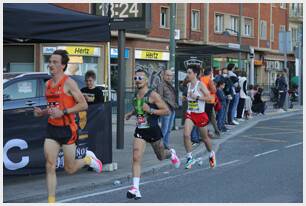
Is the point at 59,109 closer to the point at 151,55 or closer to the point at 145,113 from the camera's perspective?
the point at 145,113

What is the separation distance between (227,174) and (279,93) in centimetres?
1692

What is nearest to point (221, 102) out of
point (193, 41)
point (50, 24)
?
point (50, 24)

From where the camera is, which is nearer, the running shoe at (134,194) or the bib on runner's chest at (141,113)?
the running shoe at (134,194)

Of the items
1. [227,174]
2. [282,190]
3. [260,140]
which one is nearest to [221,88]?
→ [260,140]

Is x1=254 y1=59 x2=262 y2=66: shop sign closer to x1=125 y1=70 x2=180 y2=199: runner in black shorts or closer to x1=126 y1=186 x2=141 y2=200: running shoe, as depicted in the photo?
x1=125 y1=70 x2=180 y2=199: runner in black shorts

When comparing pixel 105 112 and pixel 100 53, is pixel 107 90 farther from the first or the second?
pixel 100 53

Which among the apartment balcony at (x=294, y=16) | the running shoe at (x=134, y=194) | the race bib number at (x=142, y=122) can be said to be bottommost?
the running shoe at (x=134, y=194)

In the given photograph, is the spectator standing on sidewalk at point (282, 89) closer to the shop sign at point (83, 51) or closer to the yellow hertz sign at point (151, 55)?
the shop sign at point (83, 51)

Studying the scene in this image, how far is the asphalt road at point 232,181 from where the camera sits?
807 centimetres

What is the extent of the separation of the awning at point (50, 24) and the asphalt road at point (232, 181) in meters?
2.28

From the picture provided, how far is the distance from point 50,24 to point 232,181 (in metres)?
3.46

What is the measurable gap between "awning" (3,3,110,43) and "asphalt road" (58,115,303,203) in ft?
7.50

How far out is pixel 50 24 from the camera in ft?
30.1

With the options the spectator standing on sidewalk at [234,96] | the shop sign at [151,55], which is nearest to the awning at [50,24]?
the spectator standing on sidewalk at [234,96]
